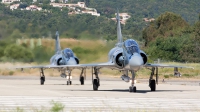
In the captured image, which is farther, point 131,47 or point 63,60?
point 63,60

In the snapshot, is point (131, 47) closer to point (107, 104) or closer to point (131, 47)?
point (131, 47)

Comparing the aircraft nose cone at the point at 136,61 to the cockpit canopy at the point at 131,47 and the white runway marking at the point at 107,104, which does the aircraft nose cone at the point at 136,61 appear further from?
the white runway marking at the point at 107,104

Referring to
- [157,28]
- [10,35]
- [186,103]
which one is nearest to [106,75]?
[10,35]

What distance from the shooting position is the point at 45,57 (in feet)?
154

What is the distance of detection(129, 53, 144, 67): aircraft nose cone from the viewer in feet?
89.7

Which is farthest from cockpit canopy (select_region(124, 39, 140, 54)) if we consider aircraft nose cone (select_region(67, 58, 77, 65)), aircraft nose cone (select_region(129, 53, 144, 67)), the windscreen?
aircraft nose cone (select_region(67, 58, 77, 65))

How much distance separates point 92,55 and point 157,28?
59894 mm

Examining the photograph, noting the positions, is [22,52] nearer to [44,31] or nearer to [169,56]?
[44,31]

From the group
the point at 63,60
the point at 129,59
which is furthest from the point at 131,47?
the point at 63,60

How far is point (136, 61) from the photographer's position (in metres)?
27.4

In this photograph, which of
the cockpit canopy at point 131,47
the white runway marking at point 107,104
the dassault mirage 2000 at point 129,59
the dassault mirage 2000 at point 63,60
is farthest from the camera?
A: the dassault mirage 2000 at point 63,60

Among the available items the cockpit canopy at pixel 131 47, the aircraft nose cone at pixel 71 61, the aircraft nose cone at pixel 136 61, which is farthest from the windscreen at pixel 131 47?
the aircraft nose cone at pixel 71 61

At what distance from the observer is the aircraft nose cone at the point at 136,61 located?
27347mm

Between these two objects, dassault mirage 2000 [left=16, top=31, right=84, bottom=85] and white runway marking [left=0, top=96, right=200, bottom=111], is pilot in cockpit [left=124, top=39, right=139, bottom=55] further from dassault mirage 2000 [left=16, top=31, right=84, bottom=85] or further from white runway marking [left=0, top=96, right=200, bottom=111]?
dassault mirage 2000 [left=16, top=31, right=84, bottom=85]
